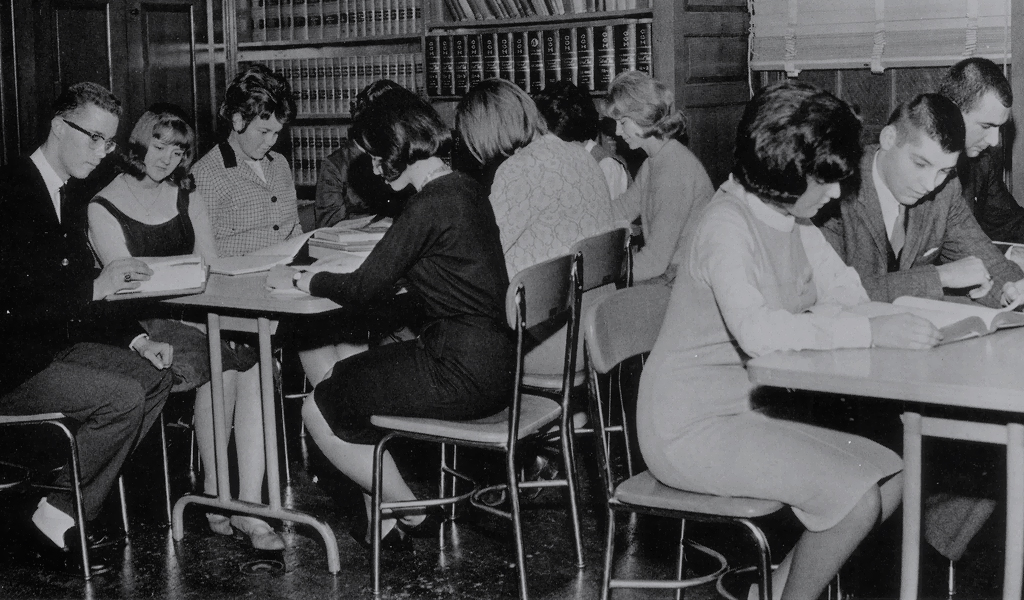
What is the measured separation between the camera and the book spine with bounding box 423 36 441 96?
4828 millimetres

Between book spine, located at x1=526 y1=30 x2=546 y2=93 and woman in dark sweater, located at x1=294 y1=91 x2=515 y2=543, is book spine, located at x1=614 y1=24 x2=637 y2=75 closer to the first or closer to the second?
book spine, located at x1=526 y1=30 x2=546 y2=93

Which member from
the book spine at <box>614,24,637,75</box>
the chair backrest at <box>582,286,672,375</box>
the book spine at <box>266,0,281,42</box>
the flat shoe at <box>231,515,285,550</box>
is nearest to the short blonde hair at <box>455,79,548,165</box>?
the chair backrest at <box>582,286,672,375</box>

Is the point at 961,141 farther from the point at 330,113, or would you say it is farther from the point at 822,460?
the point at 330,113

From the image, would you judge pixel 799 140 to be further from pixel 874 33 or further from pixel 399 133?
pixel 874 33

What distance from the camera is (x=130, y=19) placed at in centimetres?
491

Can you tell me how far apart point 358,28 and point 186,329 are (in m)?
2.41

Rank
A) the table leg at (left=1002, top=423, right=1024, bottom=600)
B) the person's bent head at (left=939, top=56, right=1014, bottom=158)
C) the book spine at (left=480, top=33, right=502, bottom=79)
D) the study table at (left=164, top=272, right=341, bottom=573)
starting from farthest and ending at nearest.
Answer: the book spine at (left=480, top=33, right=502, bottom=79) → the person's bent head at (left=939, top=56, right=1014, bottom=158) → the study table at (left=164, top=272, right=341, bottom=573) → the table leg at (left=1002, top=423, right=1024, bottom=600)

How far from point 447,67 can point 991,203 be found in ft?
7.69

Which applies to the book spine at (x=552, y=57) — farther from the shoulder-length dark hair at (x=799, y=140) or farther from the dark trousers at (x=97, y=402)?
the shoulder-length dark hair at (x=799, y=140)

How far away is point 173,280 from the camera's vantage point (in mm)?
2656

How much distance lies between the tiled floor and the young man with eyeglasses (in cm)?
14

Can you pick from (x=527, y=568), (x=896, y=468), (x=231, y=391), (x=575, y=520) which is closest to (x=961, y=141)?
(x=896, y=468)

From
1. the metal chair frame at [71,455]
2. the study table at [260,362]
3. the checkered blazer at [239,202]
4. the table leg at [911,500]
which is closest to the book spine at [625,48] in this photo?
the checkered blazer at [239,202]

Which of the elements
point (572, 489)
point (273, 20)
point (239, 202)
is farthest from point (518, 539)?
point (273, 20)
